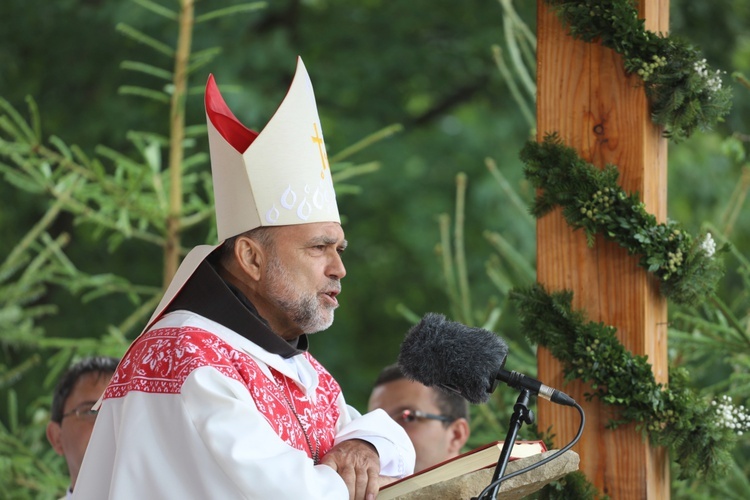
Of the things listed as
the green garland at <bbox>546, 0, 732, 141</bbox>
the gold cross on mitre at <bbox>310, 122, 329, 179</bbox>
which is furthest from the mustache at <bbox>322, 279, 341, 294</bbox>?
the green garland at <bbox>546, 0, 732, 141</bbox>

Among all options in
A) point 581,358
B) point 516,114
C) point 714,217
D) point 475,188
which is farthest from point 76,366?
point 714,217

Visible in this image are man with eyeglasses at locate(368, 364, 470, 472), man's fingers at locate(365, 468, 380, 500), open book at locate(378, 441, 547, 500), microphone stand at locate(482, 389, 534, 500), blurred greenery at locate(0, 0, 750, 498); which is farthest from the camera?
blurred greenery at locate(0, 0, 750, 498)

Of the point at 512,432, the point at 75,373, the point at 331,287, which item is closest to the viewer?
the point at 512,432

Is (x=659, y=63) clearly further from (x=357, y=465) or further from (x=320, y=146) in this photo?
(x=357, y=465)

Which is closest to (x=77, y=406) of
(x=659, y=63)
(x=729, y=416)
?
(x=729, y=416)

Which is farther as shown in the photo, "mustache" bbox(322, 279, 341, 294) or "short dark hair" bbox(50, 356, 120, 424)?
"short dark hair" bbox(50, 356, 120, 424)

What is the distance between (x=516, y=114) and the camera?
10734 mm

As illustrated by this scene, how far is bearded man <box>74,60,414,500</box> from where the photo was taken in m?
3.12

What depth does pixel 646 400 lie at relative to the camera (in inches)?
144

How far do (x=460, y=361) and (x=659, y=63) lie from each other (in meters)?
1.25

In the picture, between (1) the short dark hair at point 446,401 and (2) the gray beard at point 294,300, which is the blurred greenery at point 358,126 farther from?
(2) the gray beard at point 294,300

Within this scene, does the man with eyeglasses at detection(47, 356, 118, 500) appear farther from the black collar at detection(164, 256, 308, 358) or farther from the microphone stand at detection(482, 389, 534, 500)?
the microphone stand at detection(482, 389, 534, 500)

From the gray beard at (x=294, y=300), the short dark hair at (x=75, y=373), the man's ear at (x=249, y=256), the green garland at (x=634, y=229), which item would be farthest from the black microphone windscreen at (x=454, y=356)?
the short dark hair at (x=75, y=373)

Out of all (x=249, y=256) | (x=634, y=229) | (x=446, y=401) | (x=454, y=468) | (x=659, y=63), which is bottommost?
(x=446, y=401)
